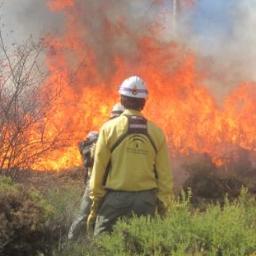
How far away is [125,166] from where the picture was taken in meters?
5.16

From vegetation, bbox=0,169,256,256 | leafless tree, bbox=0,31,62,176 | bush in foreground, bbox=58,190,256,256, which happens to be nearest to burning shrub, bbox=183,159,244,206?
leafless tree, bbox=0,31,62,176

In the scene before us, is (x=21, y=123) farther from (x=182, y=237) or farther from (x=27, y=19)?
(x=27, y=19)

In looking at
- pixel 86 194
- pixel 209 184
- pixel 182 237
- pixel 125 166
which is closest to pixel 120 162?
pixel 125 166

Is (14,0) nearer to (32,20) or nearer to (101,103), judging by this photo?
(32,20)

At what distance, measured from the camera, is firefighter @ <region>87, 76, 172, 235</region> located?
5.16m

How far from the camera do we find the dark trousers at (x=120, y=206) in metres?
5.15

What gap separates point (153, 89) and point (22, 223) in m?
9.92

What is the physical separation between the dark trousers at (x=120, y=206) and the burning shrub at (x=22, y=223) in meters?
0.64

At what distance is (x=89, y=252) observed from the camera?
4934mm

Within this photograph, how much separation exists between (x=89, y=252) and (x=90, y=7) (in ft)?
34.7

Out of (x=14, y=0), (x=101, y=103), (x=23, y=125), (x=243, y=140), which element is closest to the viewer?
(x=23, y=125)

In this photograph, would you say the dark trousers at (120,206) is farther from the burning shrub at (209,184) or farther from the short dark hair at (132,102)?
the burning shrub at (209,184)

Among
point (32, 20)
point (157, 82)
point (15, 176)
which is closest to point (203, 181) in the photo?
point (15, 176)

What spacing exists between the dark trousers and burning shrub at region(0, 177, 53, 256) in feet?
2.11
